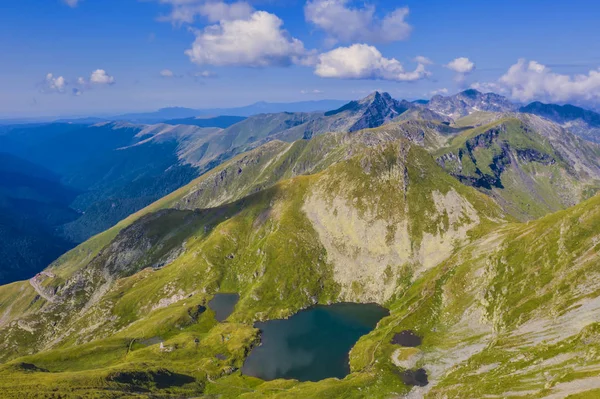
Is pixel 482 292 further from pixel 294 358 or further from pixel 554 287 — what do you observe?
pixel 294 358

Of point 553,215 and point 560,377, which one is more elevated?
point 553,215

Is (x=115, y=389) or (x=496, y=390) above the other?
(x=496, y=390)

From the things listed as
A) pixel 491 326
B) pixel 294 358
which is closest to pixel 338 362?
pixel 294 358

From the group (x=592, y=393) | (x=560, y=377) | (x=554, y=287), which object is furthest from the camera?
(x=554, y=287)

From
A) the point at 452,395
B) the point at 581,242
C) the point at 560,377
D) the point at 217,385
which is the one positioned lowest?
the point at 217,385

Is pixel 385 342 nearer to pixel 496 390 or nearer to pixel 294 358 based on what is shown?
pixel 294 358

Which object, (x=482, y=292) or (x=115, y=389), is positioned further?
(x=482, y=292)

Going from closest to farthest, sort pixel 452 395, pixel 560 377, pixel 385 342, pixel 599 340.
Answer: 1. pixel 560 377
2. pixel 599 340
3. pixel 452 395
4. pixel 385 342

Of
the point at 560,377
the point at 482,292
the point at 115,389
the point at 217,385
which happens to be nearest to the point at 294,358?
the point at 217,385

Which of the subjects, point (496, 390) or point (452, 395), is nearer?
point (496, 390)
